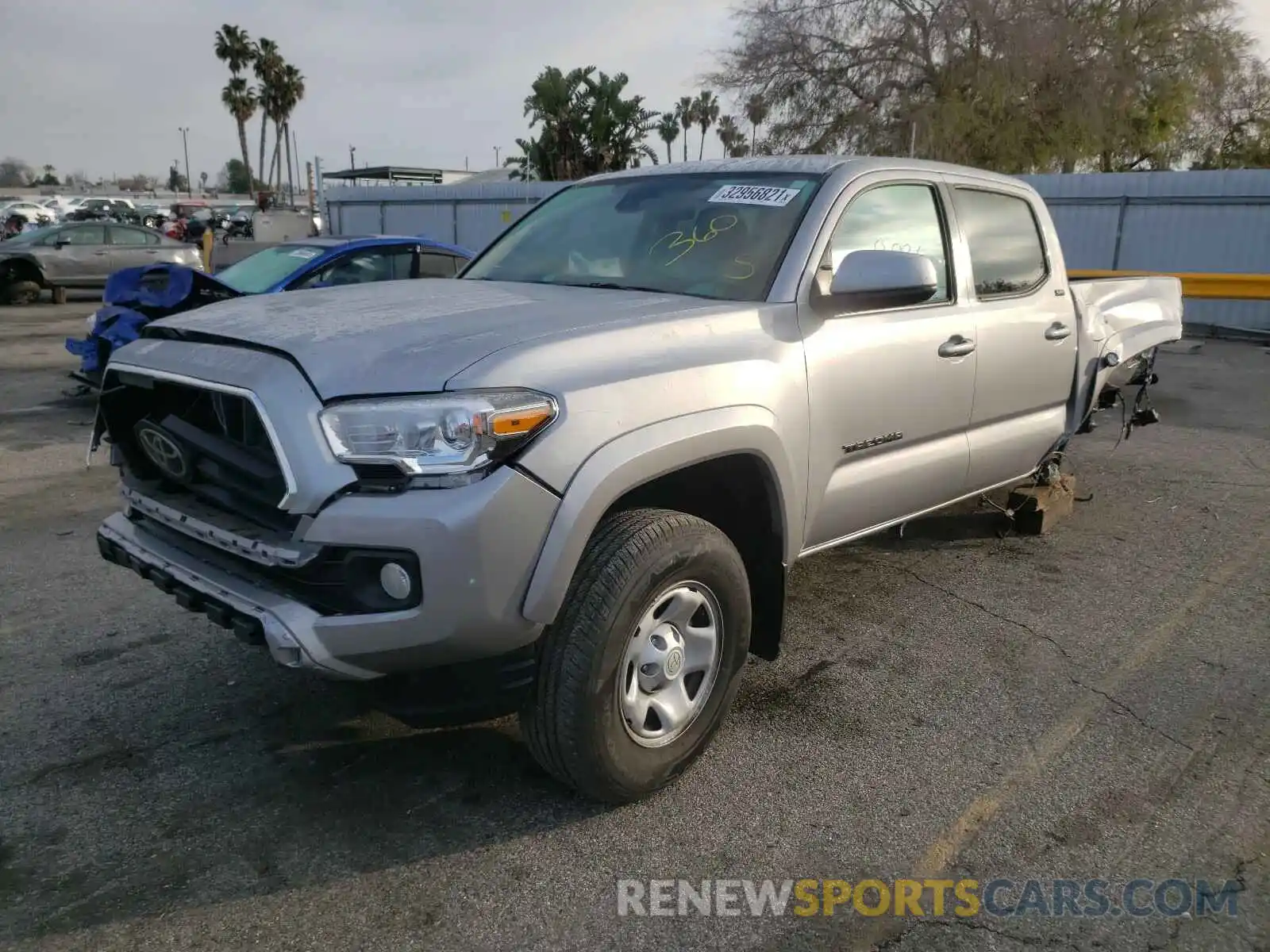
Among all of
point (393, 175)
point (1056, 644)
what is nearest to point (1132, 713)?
point (1056, 644)

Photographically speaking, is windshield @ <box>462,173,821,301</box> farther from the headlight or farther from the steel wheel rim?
the headlight

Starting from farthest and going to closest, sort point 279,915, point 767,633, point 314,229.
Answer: point 314,229 → point 767,633 → point 279,915

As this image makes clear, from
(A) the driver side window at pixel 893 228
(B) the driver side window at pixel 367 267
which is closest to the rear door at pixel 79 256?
(B) the driver side window at pixel 367 267

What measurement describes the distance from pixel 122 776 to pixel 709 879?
6.10ft

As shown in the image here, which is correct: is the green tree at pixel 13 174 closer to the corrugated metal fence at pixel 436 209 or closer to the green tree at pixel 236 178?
the green tree at pixel 236 178

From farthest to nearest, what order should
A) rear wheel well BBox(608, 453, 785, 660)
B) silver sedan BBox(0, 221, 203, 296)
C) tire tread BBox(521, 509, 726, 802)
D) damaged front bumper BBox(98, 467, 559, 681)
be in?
1. silver sedan BBox(0, 221, 203, 296)
2. rear wheel well BBox(608, 453, 785, 660)
3. tire tread BBox(521, 509, 726, 802)
4. damaged front bumper BBox(98, 467, 559, 681)

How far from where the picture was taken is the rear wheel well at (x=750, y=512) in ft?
10.2

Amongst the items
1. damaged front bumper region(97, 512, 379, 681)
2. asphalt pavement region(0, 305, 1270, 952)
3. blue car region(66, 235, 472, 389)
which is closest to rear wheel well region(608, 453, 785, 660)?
asphalt pavement region(0, 305, 1270, 952)

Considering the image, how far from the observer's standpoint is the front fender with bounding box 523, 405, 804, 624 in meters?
2.48

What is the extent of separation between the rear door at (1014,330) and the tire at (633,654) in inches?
70.8

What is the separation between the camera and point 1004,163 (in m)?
27.0

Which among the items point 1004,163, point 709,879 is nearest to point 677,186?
point 709,879

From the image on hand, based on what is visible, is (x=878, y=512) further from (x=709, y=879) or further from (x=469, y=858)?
(x=469, y=858)

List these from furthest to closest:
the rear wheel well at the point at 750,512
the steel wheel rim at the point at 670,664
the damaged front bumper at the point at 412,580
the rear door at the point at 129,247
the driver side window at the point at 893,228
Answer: the rear door at the point at 129,247 < the driver side window at the point at 893,228 < the rear wheel well at the point at 750,512 < the steel wheel rim at the point at 670,664 < the damaged front bumper at the point at 412,580
